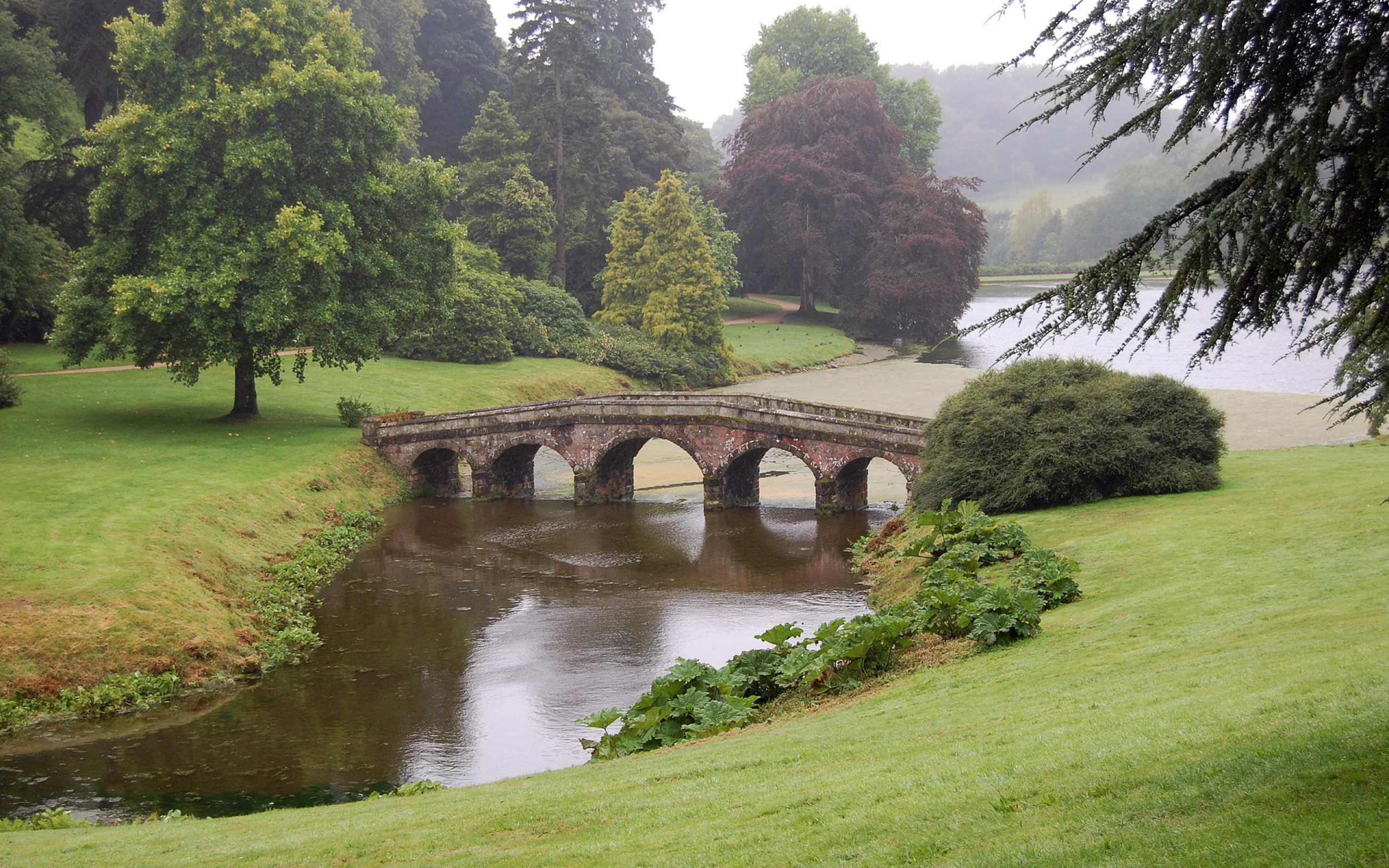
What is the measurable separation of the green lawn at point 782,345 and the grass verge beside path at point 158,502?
22.5m

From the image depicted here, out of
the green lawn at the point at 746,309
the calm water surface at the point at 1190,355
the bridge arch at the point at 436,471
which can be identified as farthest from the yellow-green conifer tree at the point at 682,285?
the bridge arch at the point at 436,471

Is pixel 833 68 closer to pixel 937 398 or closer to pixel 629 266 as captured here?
pixel 629 266

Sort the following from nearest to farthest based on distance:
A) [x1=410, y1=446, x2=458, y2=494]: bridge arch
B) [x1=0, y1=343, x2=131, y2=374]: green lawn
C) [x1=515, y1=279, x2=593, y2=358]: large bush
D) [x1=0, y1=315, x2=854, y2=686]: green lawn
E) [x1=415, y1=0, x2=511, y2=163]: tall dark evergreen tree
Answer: [x1=0, y1=315, x2=854, y2=686]: green lawn → [x1=410, y1=446, x2=458, y2=494]: bridge arch → [x1=0, y1=343, x2=131, y2=374]: green lawn → [x1=515, y1=279, x2=593, y2=358]: large bush → [x1=415, y1=0, x2=511, y2=163]: tall dark evergreen tree

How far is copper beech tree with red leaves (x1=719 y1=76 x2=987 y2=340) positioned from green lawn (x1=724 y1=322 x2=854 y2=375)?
438 centimetres

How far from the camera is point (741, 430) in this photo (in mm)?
41438

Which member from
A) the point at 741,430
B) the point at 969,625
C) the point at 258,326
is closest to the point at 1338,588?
the point at 969,625

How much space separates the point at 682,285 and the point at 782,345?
1164 cm

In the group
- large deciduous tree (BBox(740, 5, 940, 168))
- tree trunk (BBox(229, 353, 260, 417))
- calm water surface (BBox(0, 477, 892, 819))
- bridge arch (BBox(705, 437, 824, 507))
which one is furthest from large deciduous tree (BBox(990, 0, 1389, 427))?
large deciduous tree (BBox(740, 5, 940, 168))

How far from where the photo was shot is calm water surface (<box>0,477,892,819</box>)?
64.0 feet

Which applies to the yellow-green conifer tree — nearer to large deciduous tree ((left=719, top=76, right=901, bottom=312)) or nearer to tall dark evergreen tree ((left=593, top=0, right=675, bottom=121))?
large deciduous tree ((left=719, top=76, right=901, bottom=312))

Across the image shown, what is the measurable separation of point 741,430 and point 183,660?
21769 millimetres

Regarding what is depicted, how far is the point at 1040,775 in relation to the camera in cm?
1016

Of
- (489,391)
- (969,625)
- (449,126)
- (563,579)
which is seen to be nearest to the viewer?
(969,625)

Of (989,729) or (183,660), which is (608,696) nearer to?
(183,660)
